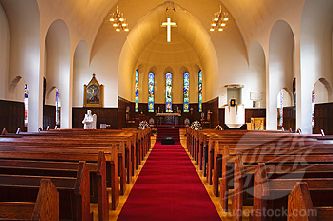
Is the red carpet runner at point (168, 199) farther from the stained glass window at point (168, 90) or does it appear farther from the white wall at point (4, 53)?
the stained glass window at point (168, 90)

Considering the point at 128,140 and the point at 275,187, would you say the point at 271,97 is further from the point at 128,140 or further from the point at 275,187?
the point at 275,187

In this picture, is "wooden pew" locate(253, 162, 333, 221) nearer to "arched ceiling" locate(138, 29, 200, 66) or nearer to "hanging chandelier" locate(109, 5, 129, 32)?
"hanging chandelier" locate(109, 5, 129, 32)

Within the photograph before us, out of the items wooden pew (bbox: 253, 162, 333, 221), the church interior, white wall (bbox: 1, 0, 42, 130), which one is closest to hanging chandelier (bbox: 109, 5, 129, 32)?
the church interior

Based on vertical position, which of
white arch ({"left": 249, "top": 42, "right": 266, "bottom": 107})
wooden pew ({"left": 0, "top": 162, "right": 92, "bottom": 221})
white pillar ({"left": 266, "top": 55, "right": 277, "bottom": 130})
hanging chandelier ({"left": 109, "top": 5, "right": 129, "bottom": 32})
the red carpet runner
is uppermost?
hanging chandelier ({"left": 109, "top": 5, "right": 129, "bottom": 32})

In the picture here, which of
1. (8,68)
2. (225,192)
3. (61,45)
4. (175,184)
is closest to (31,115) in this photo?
(8,68)

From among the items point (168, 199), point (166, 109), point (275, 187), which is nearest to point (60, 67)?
point (168, 199)

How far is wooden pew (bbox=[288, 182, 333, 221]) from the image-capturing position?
5.27ft

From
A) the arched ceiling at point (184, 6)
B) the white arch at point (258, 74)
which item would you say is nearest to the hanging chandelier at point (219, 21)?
the arched ceiling at point (184, 6)

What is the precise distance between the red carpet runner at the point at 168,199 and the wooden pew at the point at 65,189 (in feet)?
4.72

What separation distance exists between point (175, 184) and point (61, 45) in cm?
1129

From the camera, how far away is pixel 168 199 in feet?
16.5

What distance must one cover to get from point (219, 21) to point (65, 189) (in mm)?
16093

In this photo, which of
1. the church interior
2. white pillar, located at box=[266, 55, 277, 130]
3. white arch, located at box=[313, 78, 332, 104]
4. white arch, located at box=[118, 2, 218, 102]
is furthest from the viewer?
white arch, located at box=[118, 2, 218, 102]

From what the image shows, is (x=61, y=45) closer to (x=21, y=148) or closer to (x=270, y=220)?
(x=21, y=148)
